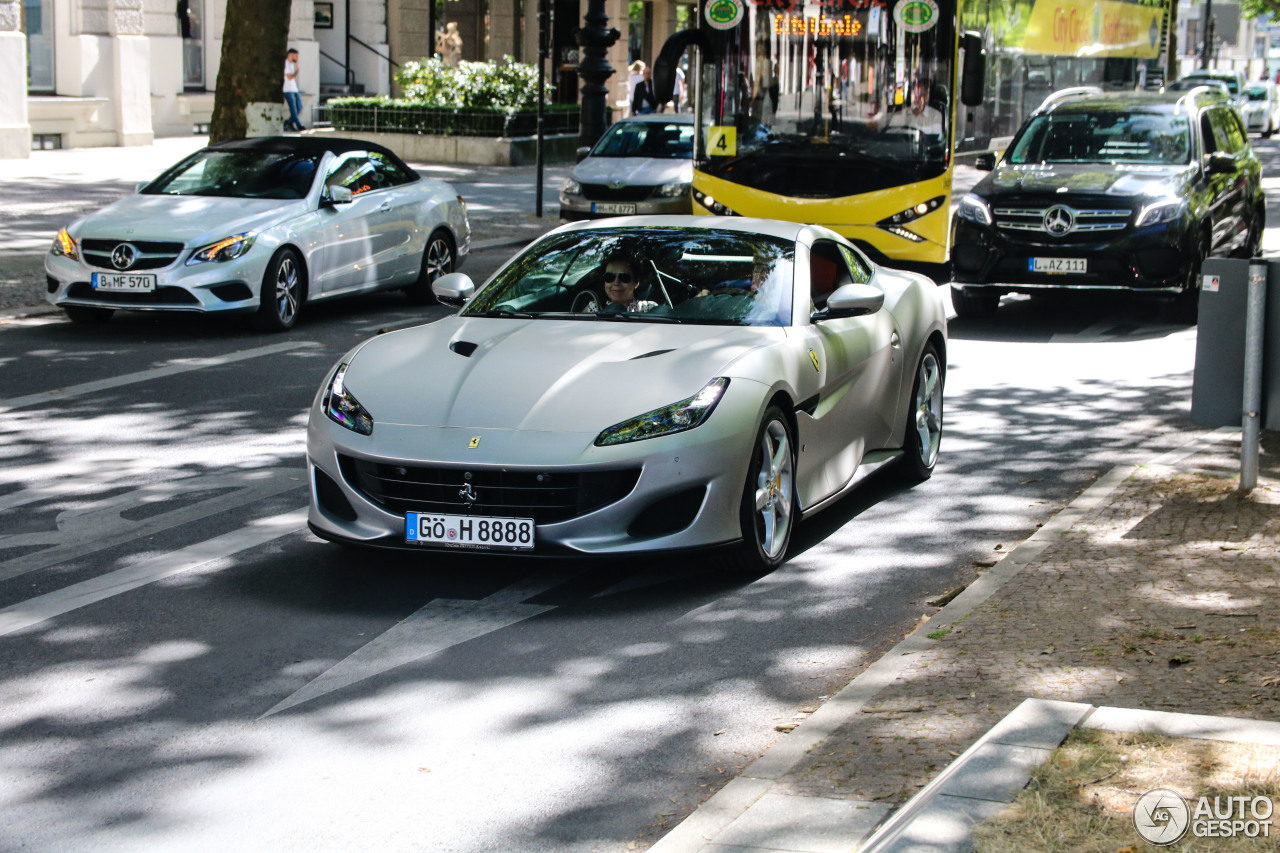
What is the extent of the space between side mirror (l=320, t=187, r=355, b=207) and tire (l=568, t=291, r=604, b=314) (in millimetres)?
6825

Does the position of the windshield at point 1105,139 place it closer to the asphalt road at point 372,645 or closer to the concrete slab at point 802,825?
the asphalt road at point 372,645

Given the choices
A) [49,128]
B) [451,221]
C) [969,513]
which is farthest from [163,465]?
[49,128]

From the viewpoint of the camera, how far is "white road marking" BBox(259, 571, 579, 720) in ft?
18.2

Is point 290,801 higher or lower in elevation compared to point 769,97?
lower

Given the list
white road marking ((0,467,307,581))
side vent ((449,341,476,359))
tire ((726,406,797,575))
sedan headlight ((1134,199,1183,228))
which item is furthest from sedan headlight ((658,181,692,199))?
tire ((726,406,797,575))

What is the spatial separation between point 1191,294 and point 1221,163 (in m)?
1.26

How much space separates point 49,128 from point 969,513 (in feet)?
83.7

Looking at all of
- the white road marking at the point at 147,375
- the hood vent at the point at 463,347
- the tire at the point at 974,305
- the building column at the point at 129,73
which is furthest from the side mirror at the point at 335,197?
the building column at the point at 129,73

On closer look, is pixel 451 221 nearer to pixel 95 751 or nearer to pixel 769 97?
pixel 769 97

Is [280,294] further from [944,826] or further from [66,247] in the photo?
[944,826]

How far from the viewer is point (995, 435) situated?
1005 centimetres

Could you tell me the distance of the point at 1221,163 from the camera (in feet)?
49.9

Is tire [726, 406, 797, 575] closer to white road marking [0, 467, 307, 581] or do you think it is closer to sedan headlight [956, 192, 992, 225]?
white road marking [0, 467, 307, 581]

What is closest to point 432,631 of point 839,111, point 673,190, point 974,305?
point 974,305
